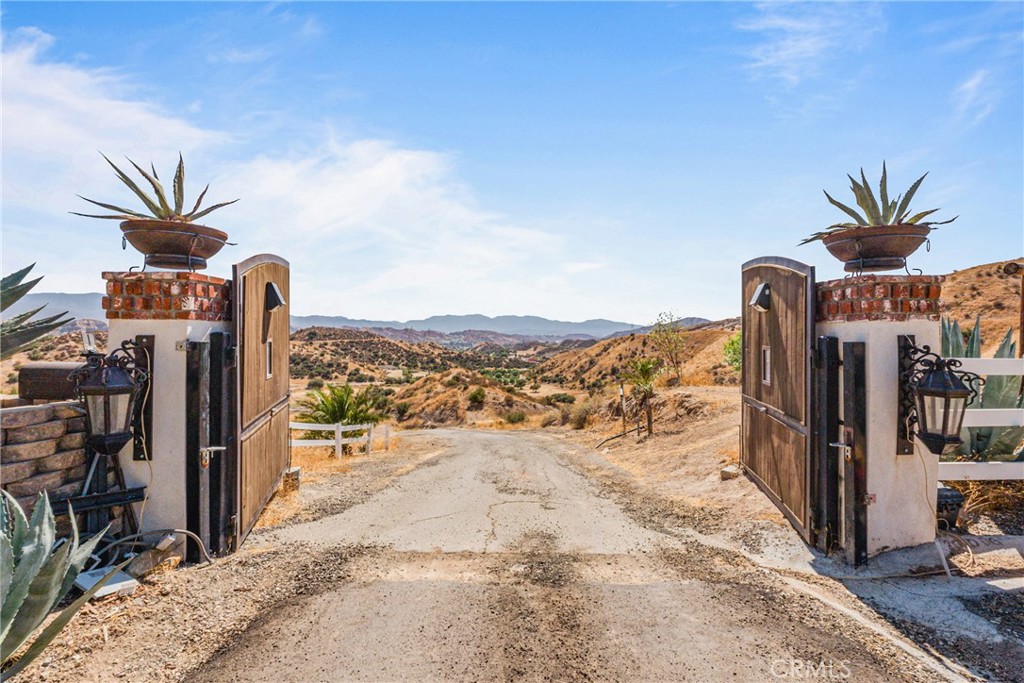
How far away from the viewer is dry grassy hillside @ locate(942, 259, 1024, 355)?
30217 mm

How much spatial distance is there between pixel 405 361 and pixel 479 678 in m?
66.3

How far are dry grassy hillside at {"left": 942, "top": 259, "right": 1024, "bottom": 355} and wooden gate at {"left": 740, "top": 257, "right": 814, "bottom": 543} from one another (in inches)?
1049

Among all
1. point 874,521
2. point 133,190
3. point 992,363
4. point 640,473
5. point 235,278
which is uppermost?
point 133,190

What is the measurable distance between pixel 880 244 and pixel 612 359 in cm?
5254

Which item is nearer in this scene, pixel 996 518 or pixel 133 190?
pixel 133 190

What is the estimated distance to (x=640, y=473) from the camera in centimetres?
1079

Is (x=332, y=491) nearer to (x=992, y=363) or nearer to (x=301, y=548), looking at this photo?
(x=301, y=548)

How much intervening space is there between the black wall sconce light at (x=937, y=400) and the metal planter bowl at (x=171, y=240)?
7.28m

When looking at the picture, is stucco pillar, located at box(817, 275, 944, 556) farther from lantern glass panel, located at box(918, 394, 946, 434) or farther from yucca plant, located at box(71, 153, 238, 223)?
yucca plant, located at box(71, 153, 238, 223)

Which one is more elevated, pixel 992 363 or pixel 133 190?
pixel 133 190

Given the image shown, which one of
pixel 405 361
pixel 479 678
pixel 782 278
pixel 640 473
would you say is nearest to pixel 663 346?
pixel 640 473

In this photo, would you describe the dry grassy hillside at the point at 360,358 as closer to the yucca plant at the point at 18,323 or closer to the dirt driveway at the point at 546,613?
the dirt driveway at the point at 546,613

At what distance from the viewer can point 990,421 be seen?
20.0 feet

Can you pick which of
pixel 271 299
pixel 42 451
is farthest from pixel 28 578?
pixel 271 299
